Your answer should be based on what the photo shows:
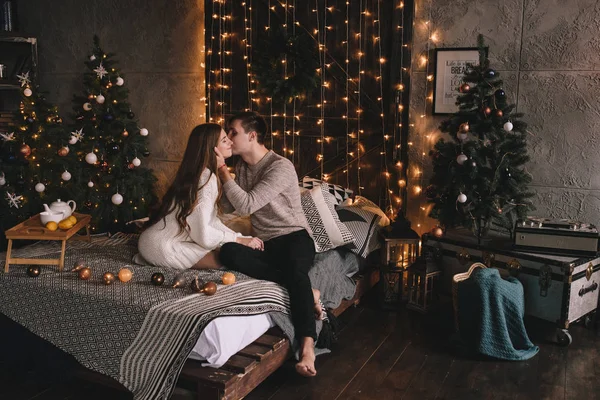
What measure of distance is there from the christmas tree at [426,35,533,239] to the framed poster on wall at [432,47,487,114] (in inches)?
14.7

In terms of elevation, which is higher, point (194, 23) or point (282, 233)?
point (194, 23)

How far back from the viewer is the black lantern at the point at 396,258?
13.1ft

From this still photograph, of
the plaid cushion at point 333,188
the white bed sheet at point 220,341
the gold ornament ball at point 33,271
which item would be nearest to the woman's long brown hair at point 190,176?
the gold ornament ball at point 33,271

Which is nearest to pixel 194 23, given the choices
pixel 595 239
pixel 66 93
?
pixel 66 93

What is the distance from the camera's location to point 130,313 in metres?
2.68

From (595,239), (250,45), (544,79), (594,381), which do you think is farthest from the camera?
(250,45)

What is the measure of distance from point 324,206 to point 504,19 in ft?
5.79

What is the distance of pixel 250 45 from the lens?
16.1 ft

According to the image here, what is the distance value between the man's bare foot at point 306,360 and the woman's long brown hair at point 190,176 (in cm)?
88

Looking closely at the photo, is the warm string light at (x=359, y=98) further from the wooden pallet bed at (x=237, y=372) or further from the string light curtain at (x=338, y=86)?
the wooden pallet bed at (x=237, y=372)

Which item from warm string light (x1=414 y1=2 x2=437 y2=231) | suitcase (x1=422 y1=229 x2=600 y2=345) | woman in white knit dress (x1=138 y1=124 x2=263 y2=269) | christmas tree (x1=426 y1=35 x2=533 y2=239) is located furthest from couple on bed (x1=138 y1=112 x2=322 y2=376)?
warm string light (x1=414 y1=2 x2=437 y2=231)

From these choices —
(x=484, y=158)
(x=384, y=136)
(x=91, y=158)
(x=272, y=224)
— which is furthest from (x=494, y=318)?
(x=91, y=158)

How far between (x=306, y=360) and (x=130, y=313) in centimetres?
85

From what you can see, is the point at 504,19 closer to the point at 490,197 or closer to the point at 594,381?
the point at 490,197
